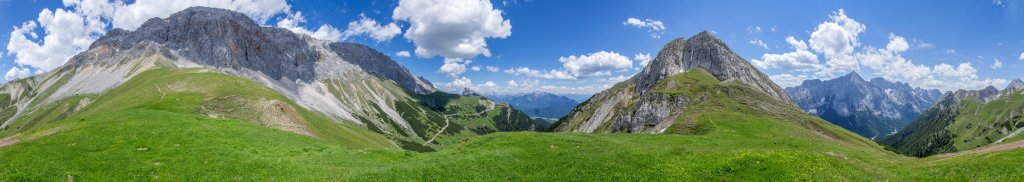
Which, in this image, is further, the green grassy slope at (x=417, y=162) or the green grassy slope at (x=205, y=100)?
the green grassy slope at (x=205, y=100)

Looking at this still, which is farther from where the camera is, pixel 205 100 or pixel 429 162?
pixel 205 100

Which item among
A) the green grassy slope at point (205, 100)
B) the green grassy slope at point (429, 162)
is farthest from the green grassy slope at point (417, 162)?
the green grassy slope at point (205, 100)

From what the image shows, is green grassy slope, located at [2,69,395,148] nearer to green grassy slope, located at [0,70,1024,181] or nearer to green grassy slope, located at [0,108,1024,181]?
green grassy slope, located at [0,70,1024,181]

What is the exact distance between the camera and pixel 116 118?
54.2 m

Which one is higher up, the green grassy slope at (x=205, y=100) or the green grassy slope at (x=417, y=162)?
the green grassy slope at (x=205, y=100)

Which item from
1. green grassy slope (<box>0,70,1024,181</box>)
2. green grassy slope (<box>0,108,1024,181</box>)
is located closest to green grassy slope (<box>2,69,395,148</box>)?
green grassy slope (<box>0,70,1024,181</box>)

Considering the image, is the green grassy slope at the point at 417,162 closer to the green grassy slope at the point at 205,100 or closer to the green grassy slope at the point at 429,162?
the green grassy slope at the point at 429,162

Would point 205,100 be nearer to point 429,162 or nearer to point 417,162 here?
point 417,162

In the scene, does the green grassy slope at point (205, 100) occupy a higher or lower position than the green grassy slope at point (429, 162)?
higher

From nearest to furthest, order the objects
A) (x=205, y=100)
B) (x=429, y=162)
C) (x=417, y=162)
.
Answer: (x=429, y=162) → (x=417, y=162) → (x=205, y=100)

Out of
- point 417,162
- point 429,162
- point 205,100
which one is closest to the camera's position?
point 429,162

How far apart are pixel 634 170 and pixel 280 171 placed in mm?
22578

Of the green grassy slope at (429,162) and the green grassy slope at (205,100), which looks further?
the green grassy slope at (205,100)

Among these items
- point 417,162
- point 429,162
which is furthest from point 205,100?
point 429,162
